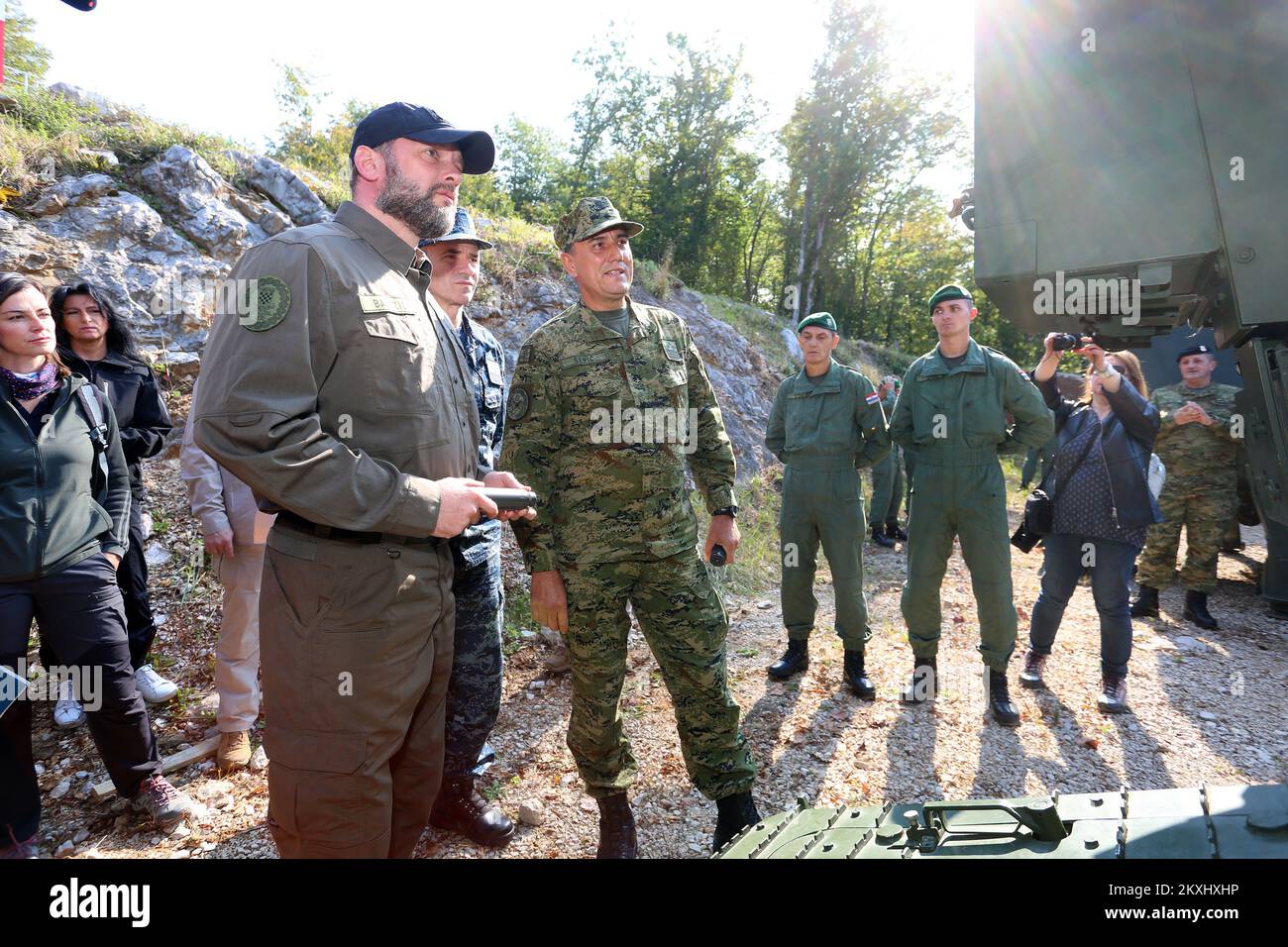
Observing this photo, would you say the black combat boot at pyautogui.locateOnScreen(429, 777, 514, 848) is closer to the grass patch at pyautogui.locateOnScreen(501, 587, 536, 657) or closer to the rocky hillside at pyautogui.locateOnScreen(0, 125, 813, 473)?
the grass patch at pyautogui.locateOnScreen(501, 587, 536, 657)

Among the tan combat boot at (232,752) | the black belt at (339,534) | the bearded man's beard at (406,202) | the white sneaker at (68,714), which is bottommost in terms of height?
the tan combat boot at (232,752)

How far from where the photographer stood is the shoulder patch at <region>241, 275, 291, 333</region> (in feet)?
5.18

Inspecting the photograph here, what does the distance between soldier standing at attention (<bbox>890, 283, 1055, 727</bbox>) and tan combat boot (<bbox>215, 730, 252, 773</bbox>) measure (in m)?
3.76

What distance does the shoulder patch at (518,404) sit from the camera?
2748 mm

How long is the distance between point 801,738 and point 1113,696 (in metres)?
1.96

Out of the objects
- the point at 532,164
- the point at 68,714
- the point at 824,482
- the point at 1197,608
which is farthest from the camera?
the point at 532,164

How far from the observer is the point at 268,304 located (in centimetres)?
160

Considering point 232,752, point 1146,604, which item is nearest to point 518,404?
point 232,752

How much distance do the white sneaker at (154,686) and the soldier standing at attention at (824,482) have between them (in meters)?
3.62

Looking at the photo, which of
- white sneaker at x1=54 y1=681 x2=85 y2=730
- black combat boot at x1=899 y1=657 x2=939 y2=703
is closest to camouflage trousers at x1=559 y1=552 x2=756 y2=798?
black combat boot at x1=899 y1=657 x2=939 y2=703

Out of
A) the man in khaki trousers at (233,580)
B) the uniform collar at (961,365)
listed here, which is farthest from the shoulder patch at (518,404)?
the uniform collar at (961,365)

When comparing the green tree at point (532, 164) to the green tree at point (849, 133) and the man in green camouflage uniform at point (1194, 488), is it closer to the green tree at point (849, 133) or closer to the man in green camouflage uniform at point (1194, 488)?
the green tree at point (849, 133)

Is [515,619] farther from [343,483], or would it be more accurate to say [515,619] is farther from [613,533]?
[343,483]
